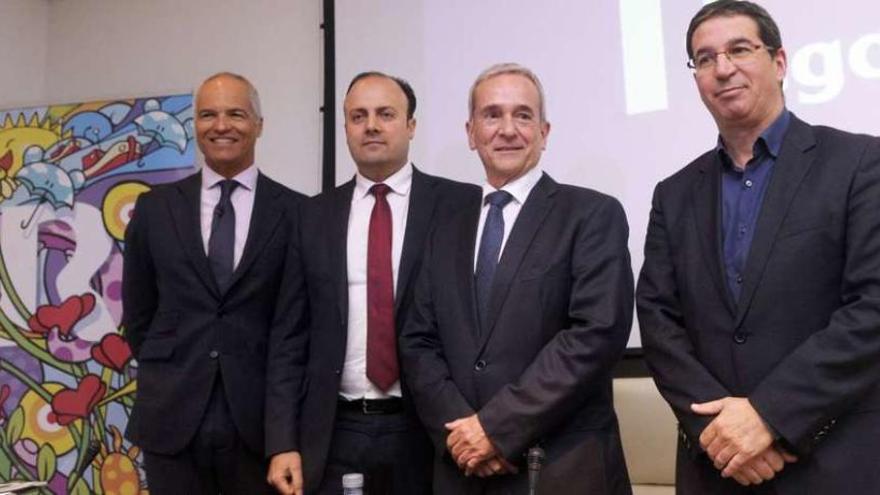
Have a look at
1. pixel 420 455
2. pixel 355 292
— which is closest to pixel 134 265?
pixel 355 292

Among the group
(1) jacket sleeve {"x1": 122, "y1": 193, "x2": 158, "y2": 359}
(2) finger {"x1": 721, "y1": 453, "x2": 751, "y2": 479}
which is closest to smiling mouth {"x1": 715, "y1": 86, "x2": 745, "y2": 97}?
(2) finger {"x1": 721, "y1": 453, "x2": 751, "y2": 479}

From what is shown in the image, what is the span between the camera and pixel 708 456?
1.77 m

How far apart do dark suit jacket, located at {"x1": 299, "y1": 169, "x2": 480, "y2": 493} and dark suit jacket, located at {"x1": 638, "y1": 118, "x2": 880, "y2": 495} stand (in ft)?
2.10

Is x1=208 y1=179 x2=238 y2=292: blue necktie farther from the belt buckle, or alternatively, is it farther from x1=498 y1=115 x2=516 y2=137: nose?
x1=498 y1=115 x2=516 y2=137: nose

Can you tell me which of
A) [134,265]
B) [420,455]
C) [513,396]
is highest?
[134,265]

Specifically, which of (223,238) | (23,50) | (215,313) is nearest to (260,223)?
(223,238)

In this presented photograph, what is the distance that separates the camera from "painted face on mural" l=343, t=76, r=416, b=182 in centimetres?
240

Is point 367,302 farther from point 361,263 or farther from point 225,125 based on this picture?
point 225,125

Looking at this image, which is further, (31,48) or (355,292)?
(31,48)

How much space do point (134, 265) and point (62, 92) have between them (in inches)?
75.2

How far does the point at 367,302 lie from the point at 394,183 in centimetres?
35

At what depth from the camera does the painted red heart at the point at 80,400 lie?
3.47 m

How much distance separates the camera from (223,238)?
8.19 ft

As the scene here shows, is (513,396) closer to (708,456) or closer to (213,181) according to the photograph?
(708,456)
